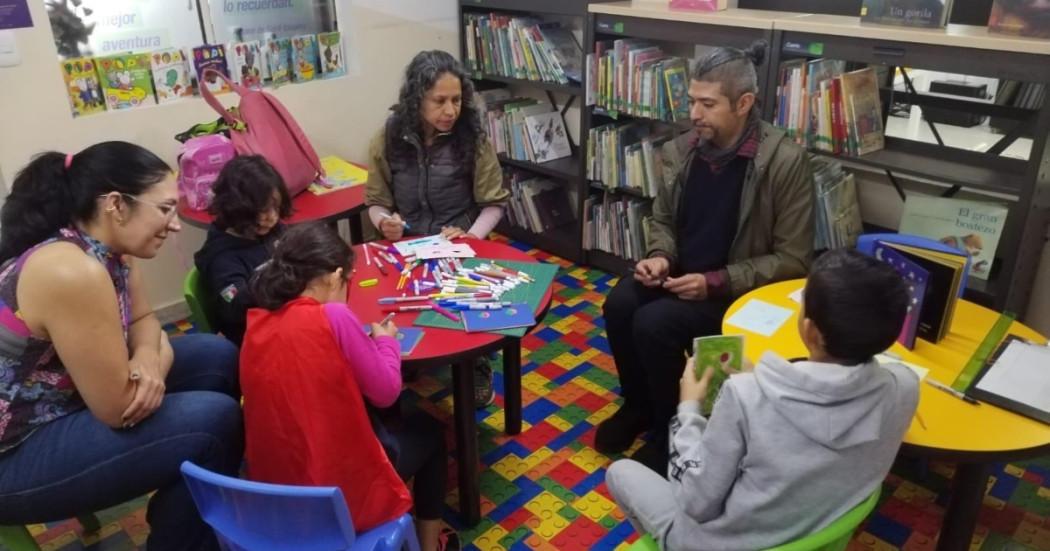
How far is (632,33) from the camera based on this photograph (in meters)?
3.22

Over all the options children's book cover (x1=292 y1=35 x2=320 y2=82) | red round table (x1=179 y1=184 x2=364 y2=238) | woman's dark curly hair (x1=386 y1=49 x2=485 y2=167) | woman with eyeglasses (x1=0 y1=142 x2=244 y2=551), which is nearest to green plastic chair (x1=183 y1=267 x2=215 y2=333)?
woman with eyeglasses (x1=0 y1=142 x2=244 y2=551)

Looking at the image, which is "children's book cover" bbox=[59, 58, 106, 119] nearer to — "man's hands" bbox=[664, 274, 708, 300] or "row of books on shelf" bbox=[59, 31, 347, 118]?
"row of books on shelf" bbox=[59, 31, 347, 118]

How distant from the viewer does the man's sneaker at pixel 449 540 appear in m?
2.04

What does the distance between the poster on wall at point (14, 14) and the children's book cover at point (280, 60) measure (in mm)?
922

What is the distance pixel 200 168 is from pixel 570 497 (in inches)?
71.6

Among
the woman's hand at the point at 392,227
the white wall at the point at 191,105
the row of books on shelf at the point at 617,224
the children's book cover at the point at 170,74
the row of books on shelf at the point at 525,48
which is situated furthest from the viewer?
the row of books on shelf at the point at 525,48

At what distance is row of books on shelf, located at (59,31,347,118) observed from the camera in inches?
115

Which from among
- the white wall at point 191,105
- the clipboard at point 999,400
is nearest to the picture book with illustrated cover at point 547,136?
the white wall at point 191,105

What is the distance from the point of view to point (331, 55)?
3.60 m

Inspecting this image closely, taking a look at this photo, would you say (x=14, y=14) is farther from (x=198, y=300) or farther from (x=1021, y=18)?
(x=1021, y=18)

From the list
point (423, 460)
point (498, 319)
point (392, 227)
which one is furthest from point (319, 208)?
point (423, 460)

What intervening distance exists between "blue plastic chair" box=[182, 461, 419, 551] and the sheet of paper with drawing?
994mm

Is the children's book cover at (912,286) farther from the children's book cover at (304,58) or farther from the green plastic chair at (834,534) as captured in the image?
the children's book cover at (304,58)

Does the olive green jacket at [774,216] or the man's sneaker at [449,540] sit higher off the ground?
the olive green jacket at [774,216]
